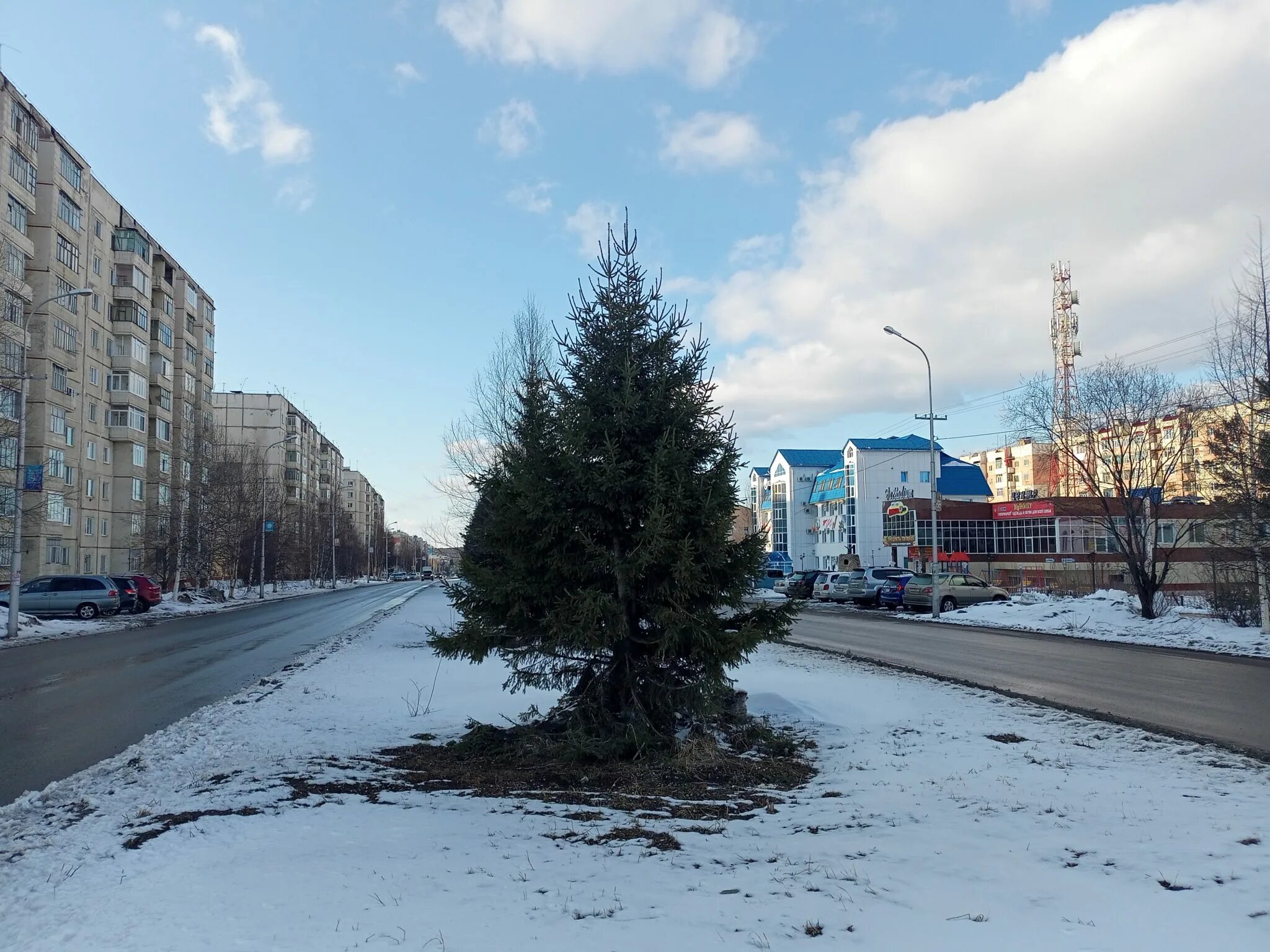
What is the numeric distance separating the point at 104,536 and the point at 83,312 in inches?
561

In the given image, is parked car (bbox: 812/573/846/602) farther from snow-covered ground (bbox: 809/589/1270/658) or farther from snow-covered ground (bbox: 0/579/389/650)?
snow-covered ground (bbox: 0/579/389/650)

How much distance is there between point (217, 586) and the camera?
175 ft

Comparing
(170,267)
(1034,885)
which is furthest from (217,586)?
(1034,885)

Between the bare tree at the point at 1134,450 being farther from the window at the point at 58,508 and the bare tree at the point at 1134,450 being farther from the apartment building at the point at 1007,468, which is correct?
the apartment building at the point at 1007,468

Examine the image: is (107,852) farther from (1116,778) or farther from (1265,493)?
(1265,493)

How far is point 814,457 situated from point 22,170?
82843 mm

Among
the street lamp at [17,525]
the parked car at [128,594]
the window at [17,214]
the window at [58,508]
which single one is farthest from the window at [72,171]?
the street lamp at [17,525]

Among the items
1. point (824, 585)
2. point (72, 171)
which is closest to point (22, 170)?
point (72, 171)

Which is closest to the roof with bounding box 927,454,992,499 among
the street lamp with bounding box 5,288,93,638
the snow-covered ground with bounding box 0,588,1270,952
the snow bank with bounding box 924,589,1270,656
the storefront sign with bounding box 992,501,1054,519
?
the storefront sign with bounding box 992,501,1054,519

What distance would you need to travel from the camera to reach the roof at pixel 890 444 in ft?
292

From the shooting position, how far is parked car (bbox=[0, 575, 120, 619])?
1328 inches

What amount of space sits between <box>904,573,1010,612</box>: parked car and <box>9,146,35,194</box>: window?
4828cm

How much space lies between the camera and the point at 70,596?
34.2m

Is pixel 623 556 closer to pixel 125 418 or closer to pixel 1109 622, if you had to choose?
pixel 1109 622
